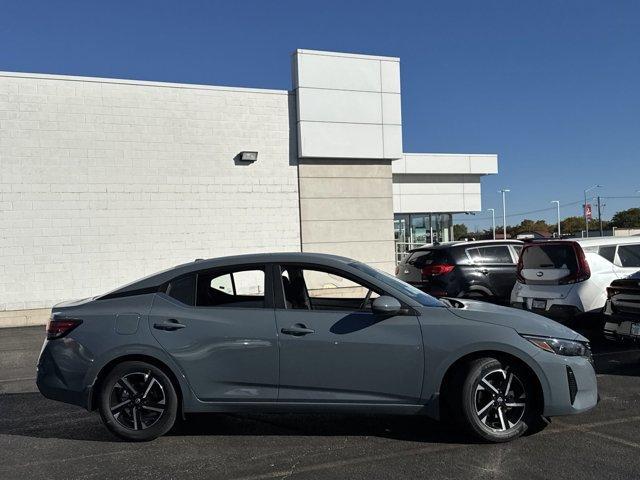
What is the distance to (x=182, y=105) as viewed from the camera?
14078 mm

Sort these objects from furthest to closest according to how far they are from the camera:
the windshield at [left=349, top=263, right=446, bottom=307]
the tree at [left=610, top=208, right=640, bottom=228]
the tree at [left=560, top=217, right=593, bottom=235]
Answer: the tree at [left=560, top=217, right=593, bottom=235]
the tree at [left=610, top=208, right=640, bottom=228]
the windshield at [left=349, top=263, right=446, bottom=307]

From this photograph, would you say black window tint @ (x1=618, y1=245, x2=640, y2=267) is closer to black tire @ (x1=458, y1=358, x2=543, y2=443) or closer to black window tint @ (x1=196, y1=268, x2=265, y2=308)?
black tire @ (x1=458, y1=358, x2=543, y2=443)

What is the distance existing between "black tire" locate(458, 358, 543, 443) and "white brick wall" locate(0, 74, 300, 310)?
10.5 m

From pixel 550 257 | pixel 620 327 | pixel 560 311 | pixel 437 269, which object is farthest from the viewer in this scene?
pixel 437 269

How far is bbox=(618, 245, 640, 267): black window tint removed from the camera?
9016mm

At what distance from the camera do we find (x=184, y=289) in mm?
5129

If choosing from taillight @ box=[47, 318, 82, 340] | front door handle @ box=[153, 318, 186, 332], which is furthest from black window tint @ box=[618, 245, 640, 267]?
taillight @ box=[47, 318, 82, 340]

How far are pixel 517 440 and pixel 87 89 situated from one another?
39.3 feet

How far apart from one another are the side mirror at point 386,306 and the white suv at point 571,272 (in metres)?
4.68

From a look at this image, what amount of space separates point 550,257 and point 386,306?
16.6ft

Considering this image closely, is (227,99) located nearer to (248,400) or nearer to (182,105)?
(182,105)

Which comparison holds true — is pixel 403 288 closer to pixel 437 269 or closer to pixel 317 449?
pixel 317 449

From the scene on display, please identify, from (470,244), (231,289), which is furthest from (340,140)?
(231,289)

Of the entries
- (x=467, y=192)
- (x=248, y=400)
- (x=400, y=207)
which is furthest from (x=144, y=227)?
(x=467, y=192)
